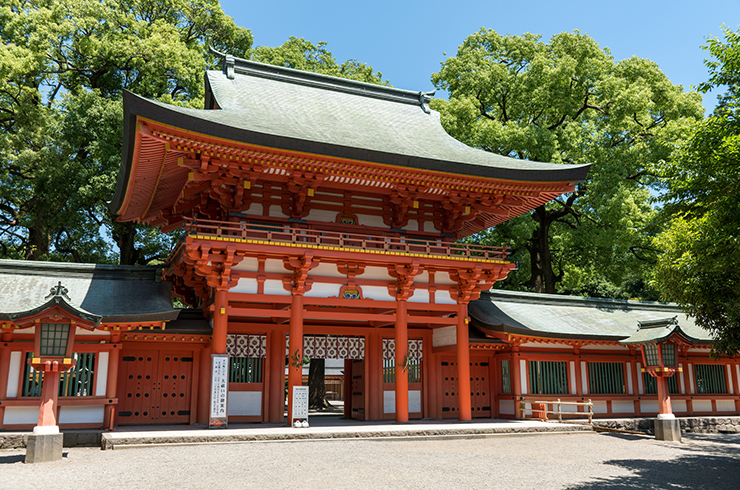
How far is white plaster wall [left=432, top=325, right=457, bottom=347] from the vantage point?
56.2ft

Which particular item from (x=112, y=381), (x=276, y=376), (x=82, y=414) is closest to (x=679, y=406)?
(x=276, y=376)

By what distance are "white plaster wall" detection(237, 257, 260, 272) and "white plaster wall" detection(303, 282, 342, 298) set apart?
1523 millimetres

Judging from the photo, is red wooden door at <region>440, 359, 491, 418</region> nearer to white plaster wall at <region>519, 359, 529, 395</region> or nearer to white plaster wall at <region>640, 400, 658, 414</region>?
white plaster wall at <region>519, 359, 529, 395</region>

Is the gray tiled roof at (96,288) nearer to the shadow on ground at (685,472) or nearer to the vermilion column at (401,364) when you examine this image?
the vermilion column at (401,364)

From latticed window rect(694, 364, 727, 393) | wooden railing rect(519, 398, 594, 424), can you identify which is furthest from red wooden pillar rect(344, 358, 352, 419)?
latticed window rect(694, 364, 727, 393)

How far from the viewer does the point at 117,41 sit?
83.9 feet

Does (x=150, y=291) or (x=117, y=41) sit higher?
(x=117, y=41)

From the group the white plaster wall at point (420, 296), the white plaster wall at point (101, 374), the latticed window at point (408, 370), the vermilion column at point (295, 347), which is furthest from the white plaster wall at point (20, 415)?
the white plaster wall at point (420, 296)

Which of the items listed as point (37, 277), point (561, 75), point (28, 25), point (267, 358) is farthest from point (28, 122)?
point (561, 75)

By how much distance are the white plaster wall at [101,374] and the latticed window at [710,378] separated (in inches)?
766

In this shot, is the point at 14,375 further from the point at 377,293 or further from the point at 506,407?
the point at 506,407

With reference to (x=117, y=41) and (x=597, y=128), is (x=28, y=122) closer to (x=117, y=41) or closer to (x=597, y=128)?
(x=117, y=41)

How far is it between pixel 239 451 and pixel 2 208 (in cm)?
2238

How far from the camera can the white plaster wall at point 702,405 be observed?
1994 cm
